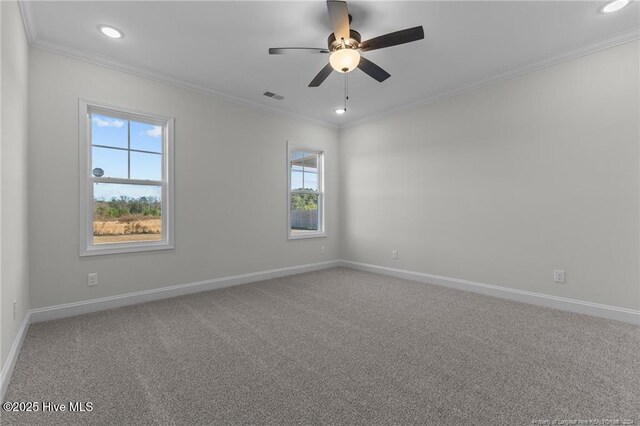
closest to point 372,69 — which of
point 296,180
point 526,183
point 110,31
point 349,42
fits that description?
point 349,42

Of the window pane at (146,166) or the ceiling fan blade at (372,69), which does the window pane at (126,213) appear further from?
the ceiling fan blade at (372,69)

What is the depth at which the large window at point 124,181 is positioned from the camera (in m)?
3.09

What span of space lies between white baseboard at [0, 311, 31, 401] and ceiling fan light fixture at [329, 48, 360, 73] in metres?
3.08

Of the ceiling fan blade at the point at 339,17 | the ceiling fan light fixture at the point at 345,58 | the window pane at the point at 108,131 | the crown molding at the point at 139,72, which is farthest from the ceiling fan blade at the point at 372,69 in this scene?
the window pane at the point at 108,131

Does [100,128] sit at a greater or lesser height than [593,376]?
greater

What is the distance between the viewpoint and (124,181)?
11.0 ft

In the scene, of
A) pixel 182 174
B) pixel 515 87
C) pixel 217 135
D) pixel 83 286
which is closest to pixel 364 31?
pixel 515 87

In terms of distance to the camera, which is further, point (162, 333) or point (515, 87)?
point (515, 87)

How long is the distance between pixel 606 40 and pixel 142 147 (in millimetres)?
5064

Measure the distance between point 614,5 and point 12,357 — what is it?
524cm

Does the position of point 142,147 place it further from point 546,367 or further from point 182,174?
point 546,367

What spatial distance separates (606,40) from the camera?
9.27 ft

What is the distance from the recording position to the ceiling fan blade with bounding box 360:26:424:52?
218 cm

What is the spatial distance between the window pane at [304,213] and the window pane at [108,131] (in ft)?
8.40
